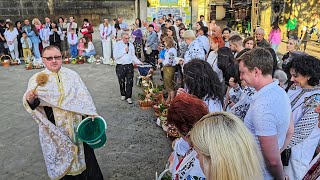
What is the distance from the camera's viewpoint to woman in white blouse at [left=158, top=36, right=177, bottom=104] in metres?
6.82

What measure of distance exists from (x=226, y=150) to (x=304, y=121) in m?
1.72

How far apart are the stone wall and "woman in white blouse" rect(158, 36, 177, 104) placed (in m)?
9.58

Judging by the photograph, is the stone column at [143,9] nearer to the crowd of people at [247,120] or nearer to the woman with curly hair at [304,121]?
the crowd of people at [247,120]

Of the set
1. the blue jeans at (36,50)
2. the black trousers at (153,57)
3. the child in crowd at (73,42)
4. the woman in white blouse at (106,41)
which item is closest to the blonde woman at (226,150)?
the black trousers at (153,57)

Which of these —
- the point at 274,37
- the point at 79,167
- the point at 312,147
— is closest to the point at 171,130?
the point at 79,167

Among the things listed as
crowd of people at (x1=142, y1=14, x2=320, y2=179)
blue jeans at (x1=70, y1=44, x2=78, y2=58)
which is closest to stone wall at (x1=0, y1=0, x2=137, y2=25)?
blue jeans at (x1=70, y1=44, x2=78, y2=58)

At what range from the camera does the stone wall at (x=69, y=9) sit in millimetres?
14922

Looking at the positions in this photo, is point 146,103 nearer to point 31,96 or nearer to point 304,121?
point 31,96

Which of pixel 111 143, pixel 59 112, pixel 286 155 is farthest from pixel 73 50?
pixel 286 155

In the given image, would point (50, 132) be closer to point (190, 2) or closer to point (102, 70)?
point (102, 70)

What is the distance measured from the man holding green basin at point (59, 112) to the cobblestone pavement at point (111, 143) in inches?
40.9

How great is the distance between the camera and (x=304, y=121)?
2.83m

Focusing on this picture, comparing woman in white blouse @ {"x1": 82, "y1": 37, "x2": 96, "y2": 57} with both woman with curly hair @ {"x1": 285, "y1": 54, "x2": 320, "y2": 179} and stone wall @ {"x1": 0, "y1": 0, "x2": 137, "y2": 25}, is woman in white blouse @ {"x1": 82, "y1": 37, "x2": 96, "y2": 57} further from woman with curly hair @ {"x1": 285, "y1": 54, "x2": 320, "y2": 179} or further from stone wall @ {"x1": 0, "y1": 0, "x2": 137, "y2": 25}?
woman with curly hair @ {"x1": 285, "y1": 54, "x2": 320, "y2": 179}

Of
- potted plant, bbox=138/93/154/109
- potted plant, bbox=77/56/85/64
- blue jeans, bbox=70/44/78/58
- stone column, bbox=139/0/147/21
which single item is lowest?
potted plant, bbox=138/93/154/109
